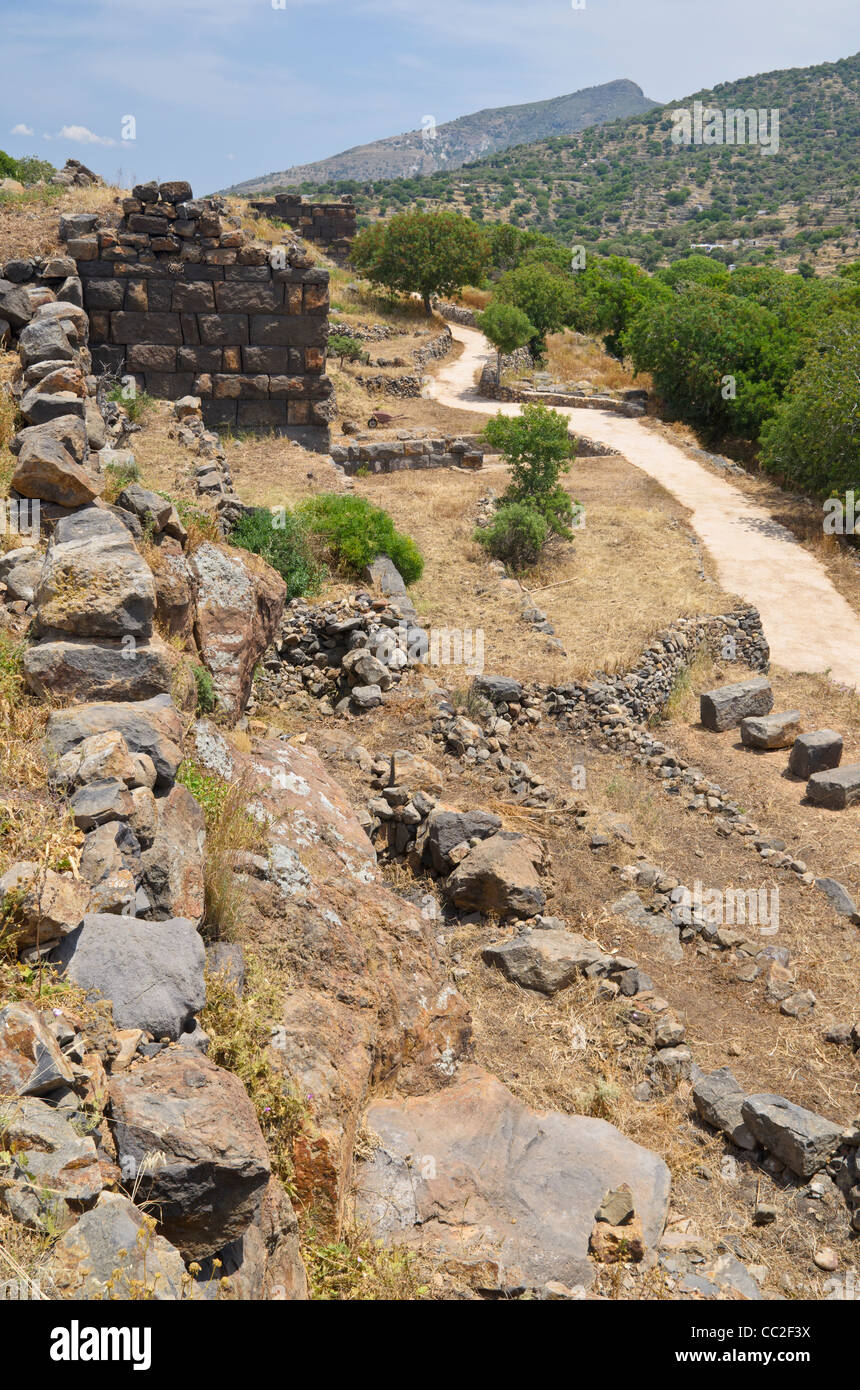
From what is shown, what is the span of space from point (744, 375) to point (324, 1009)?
2177cm

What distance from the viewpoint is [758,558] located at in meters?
16.0

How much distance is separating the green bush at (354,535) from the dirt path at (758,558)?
517 cm

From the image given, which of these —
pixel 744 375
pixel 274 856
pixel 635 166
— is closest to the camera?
pixel 274 856

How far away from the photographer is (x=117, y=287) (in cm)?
1445

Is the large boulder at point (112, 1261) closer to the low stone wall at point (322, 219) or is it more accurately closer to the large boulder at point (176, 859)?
the large boulder at point (176, 859)

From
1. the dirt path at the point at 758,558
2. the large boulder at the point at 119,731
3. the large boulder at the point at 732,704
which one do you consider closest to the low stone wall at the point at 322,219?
the dirt path at the point at 758,558

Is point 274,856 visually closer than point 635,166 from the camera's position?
Yes

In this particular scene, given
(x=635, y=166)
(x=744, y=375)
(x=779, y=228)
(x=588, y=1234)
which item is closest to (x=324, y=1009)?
(x=588, y=1234)

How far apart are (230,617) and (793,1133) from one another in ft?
15.8

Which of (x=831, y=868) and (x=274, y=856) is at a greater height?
(x=274, y=856)

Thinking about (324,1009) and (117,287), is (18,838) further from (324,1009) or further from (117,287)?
(117,287)

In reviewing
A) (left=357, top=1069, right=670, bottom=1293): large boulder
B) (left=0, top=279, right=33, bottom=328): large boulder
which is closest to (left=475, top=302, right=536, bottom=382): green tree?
(left=0, top=279, right=33, bottom=328): large boulder

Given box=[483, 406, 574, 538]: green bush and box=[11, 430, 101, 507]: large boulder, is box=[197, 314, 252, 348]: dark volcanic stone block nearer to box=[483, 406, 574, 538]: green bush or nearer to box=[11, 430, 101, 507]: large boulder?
box=[483, 406, 574, 538]: green bush

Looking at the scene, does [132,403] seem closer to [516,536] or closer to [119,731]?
[516,536]
